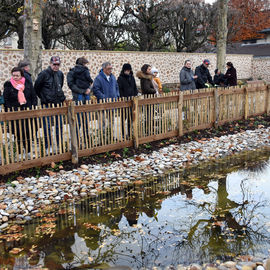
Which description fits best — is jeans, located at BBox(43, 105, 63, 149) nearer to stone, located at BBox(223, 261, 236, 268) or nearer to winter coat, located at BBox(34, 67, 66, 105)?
winter coat, located at BBox(34, 67, 66, 105)

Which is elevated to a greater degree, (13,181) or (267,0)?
(267,0)

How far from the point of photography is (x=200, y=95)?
9391 millimetres

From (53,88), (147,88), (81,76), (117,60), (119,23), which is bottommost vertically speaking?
(147,88)

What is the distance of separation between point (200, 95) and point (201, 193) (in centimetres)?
408

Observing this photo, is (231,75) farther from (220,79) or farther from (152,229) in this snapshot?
(152,229)

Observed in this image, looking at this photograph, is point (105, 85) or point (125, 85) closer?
point (105, 85)

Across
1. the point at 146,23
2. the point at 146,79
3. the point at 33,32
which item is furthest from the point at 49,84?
the point at 146,23

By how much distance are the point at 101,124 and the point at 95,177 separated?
1.30 meters

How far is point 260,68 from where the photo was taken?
30.4 metres

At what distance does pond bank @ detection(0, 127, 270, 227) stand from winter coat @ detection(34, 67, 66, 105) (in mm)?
1651

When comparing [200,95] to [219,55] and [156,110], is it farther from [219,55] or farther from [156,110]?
[219,55]

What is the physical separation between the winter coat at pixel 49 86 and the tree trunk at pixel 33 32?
8.79 feet

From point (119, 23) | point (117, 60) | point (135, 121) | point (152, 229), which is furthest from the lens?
point (119, 23)

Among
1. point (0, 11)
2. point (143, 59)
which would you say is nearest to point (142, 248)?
point (143, 59)
